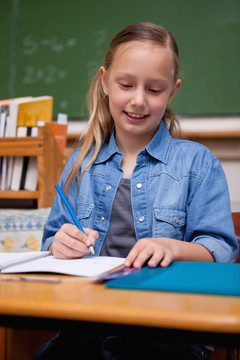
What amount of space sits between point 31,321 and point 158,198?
650 mm

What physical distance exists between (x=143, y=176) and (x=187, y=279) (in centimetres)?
56

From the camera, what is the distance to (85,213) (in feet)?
3.61

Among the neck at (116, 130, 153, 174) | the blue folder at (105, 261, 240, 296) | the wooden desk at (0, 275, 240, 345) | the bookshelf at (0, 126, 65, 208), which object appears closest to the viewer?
the wooden desk at (0, 275, 240, 345)

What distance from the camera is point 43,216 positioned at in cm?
183

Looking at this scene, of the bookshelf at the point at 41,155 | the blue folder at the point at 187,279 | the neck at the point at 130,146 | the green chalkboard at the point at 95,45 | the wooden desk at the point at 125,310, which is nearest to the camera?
the wooden desk at the point at 125,310

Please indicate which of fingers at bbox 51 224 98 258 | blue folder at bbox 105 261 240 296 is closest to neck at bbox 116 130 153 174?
fingers at bbox 51 224 98 258

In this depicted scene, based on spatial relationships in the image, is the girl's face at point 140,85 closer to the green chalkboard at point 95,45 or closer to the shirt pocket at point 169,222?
the shirt pocket at point 169,222

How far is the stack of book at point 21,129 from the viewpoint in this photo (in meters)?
2.16

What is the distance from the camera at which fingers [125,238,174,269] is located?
0.66m

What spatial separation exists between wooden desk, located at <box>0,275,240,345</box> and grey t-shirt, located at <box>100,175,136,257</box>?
0.55m

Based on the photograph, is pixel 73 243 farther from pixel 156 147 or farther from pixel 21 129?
pixel 21 129

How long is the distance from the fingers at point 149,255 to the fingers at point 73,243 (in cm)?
13

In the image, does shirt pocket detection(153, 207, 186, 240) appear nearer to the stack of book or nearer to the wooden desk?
the wooden desk

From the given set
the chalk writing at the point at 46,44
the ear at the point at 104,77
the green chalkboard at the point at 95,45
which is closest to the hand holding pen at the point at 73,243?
the ear at the point at 104,77
